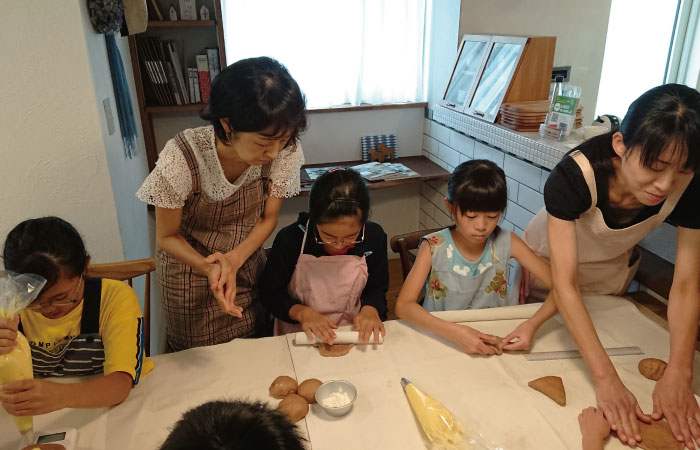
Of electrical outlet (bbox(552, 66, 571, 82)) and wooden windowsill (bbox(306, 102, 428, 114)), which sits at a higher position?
electrical outlet (bbox(552, 66, 571, 82))

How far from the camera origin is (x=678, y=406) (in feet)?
3.42

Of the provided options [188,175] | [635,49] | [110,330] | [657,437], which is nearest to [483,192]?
[657,437]

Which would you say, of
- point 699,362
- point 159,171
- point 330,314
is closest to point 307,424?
point 330,314

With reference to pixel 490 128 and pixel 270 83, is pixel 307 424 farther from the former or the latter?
pixel 490 128

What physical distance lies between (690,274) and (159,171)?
1.39 m

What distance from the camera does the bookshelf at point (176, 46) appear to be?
268 cm

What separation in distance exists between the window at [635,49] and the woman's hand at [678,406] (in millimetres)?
2663

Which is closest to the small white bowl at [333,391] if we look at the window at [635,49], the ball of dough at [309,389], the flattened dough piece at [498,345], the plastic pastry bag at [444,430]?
the ball of dough at [309,389]

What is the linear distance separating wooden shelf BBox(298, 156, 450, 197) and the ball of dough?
1.82 meters

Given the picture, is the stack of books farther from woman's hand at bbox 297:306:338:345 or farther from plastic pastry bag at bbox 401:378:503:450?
plastic pastry bag at bbox 401:378:503:450

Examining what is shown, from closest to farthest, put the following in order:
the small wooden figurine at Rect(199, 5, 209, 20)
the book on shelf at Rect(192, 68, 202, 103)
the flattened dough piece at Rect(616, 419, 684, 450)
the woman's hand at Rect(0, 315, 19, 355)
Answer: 1. the woman's hand at Rect(0, 315, 19, 355)
2. the flattened dough piece at Rect(616, 419, 684, 450)
3. the small wooden figurine at Rect(199, 5, 209, 20)
4. the book on shelf at Rect(192, 68, 202, 103)

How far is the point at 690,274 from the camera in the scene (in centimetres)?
122

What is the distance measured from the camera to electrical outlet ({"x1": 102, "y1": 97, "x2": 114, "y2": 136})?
173cm

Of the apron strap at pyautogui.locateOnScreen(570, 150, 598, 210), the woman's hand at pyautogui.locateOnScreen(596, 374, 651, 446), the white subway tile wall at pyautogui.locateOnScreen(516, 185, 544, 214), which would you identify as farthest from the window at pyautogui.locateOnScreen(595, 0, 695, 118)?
the woman's hand at pyautogui.locateOnScreen(596, 374, 651, 446)
